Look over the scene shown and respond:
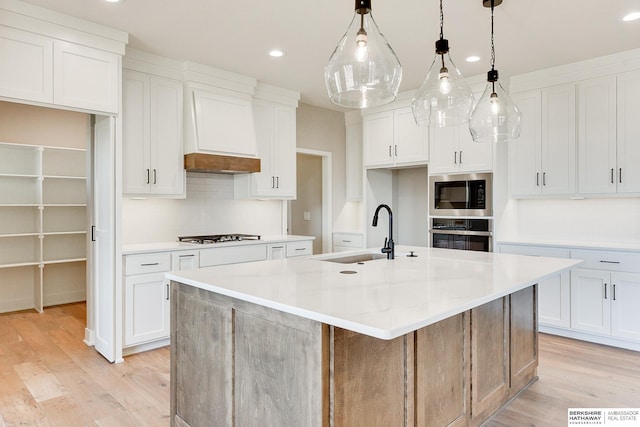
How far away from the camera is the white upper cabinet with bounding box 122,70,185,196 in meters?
3.73

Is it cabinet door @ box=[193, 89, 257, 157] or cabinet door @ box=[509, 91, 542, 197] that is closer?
cabinet door @ box=[193, 89, 257, 157]

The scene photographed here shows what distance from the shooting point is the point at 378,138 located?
5410 millimetres

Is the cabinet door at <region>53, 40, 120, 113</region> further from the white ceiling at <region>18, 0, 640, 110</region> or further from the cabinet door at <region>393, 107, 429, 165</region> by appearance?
the cabinet door at <region>393, 107, 429, 165</region>

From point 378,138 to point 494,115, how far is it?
9.25 ft

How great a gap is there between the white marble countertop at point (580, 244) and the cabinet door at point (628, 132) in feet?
1.69

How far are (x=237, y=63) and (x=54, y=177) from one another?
2.82 m

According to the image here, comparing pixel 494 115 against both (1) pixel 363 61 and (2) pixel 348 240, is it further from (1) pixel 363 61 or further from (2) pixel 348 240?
(2) pixel 348 240

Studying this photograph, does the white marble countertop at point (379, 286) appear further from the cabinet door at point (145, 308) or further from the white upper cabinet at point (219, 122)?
the white upper cabinet at point (219, 122)

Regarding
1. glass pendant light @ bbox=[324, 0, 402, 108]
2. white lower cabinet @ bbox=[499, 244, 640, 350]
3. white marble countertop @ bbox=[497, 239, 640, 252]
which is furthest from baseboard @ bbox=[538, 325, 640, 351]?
glass pendant light @ bbox=[324, 0, 402, 108]

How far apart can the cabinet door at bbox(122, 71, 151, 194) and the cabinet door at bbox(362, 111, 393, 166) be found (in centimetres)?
276

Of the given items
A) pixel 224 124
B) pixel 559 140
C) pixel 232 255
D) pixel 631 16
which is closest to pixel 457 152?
pixel 559 140

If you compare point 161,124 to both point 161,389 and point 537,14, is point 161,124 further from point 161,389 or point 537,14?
point 537,14

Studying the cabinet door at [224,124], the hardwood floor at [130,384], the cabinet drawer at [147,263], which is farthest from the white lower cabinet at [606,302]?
the cabinet drawer at [147,263]

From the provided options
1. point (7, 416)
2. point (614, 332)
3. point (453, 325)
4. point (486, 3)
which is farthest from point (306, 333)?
point (614, 332)
